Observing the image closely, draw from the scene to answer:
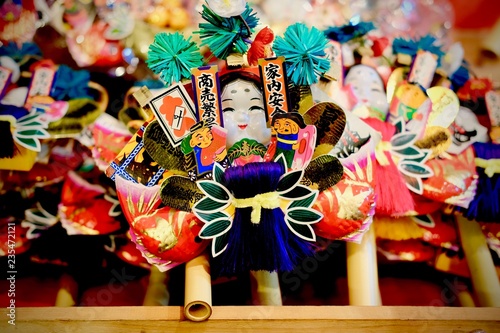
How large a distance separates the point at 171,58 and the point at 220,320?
0.40 m

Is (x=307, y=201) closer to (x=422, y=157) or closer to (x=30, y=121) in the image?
(x=422, y=157)

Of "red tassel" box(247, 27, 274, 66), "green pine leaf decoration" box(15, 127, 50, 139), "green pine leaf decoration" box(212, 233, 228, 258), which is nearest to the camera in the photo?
"green pine leaf decoration" box(212, 233, 228, 258)

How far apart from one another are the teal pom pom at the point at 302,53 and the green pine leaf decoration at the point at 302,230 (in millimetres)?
220

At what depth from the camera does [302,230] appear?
77 cm

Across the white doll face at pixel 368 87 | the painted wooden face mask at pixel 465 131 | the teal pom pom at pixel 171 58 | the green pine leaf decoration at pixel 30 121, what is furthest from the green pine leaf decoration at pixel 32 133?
the painted wooden face mask at pixel 465 131

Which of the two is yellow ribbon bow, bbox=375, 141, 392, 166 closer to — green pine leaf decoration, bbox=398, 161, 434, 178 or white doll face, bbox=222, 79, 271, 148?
green pine leaf decoration, bbox=398, 161, 434, 178

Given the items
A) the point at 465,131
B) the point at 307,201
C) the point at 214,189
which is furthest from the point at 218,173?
the point at 465,131

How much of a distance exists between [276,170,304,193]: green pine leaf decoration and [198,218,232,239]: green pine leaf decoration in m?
0.09

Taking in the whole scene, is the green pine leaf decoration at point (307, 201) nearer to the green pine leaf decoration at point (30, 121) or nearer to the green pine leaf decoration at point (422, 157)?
the green pine leaf decoration at point (422, 157)

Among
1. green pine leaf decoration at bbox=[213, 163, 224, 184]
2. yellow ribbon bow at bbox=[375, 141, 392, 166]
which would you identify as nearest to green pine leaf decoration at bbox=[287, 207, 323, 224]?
green pine leaf decoration at bbox=[213, 163, 224, 184]

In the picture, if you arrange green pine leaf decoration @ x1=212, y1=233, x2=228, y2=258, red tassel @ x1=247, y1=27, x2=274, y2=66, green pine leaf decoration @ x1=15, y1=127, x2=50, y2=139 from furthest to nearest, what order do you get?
1. green pine leaf decoration @ x1=15, y1=127, x2=50, y2=139
2. red tassel @ x1=247, y1=27, x2=274, y2=66
3. green pine leaf decoration @ x1=212, y1=233, x2=228, y2=258

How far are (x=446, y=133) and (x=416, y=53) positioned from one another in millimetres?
226

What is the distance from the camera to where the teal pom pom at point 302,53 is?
0.81 metres

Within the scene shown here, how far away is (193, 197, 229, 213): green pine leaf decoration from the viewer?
771 mm
